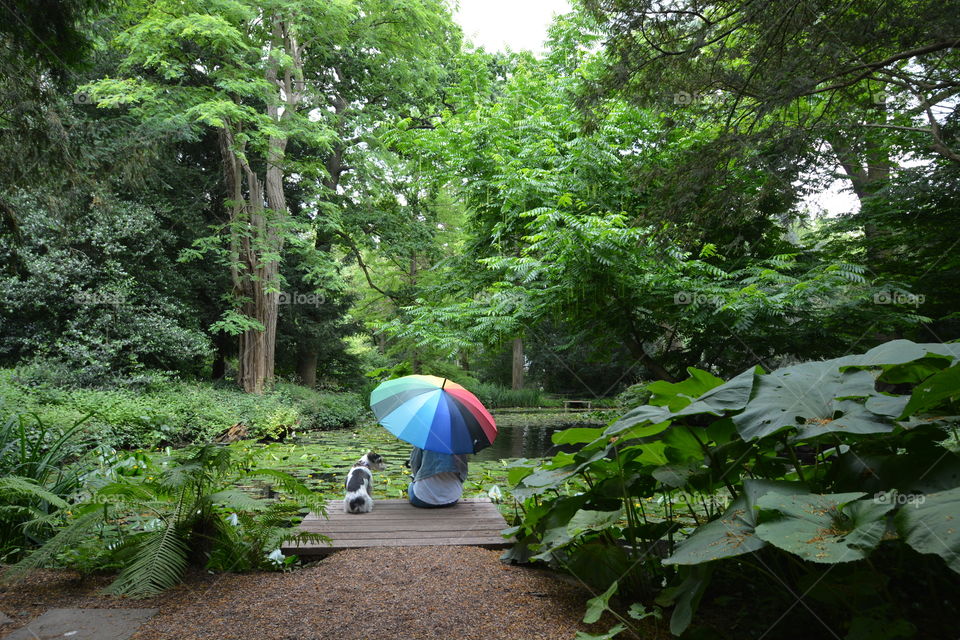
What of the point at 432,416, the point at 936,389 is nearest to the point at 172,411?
the point at 432,416

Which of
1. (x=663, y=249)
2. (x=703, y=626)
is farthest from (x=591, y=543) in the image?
(x=663, y=249)

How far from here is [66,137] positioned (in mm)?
6328

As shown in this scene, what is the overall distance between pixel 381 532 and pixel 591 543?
1838mm

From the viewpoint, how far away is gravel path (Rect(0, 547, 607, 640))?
7.54 feet

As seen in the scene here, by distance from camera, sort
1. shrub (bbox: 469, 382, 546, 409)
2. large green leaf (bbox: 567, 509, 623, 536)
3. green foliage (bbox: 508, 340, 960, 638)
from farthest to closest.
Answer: shrub (bbox: 469, 382, 546, 409)
large green leaf (bbox: 567, 509, 623, 536)
green foliage (bbox: 508, 340, 960, 638)

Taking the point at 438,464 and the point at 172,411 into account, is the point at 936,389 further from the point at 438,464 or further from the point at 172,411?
the point at 172,411

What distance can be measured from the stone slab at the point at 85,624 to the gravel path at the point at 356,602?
0.22 feet

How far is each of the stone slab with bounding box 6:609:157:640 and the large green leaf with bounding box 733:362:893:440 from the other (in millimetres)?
2645

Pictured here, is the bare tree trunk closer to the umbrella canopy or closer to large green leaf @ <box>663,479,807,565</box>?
the umbrella canopy

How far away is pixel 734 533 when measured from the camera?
1812mm

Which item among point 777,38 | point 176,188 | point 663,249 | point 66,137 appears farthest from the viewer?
point 176,188

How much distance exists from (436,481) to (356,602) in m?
2.12

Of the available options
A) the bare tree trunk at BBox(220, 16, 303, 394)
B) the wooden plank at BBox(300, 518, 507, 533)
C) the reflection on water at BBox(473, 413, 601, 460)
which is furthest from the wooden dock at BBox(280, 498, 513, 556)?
the bare tree trunk at BBox(220, 16, 303, 394)

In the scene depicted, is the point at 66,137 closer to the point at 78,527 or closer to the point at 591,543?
the point at 78,527
